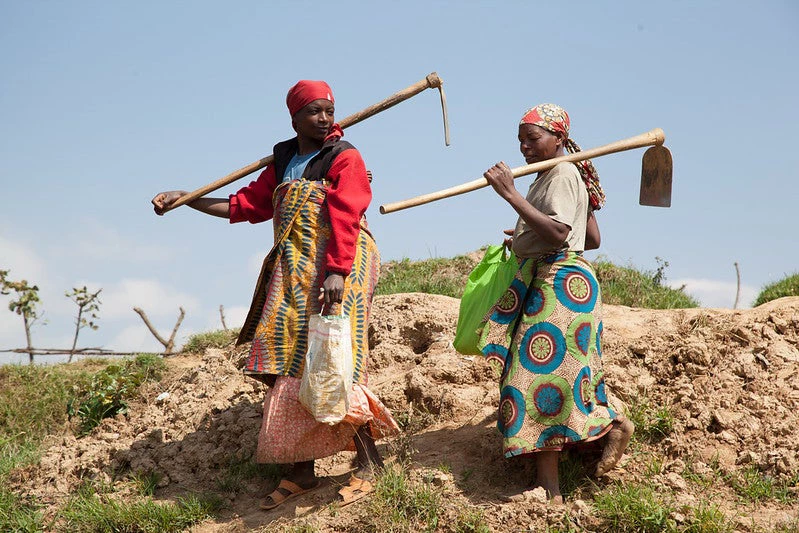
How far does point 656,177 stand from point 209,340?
4.34 m

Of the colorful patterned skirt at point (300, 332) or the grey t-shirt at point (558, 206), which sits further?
the colorful patterned skirt at point (300, 332)

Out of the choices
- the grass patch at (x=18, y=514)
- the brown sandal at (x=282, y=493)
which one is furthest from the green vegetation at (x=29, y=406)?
the brown sandal at (x=282, y=493)

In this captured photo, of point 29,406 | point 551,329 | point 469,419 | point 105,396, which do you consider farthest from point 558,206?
point 29,406

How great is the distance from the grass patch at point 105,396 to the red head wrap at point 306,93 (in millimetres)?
2803

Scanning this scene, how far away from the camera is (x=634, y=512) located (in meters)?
4.16

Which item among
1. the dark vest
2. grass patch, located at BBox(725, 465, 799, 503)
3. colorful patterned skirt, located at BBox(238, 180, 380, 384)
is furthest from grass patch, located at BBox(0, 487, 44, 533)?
grass patch, located at BBox(725, 465, 799, 503)

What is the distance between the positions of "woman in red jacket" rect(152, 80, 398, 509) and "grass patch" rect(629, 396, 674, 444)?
138 cm

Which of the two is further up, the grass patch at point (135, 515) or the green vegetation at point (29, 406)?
the green vegetation at point (29, 406)

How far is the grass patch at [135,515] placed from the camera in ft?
15.8

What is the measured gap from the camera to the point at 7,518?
5.18 m

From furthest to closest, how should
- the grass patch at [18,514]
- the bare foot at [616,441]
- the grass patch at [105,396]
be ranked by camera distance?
the grass patch at [105,396]
the grass patch at [18,514]
the bare foot at [616,441]

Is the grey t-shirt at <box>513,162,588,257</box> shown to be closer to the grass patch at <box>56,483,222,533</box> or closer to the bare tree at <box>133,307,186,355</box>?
the grass patch at <box>56,483,222,533</box>

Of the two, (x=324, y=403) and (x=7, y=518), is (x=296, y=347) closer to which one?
(x=324, y=403)

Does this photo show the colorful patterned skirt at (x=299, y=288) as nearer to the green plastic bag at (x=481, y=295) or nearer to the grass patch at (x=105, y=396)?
the green plastic bag at (x=481, y=295)
